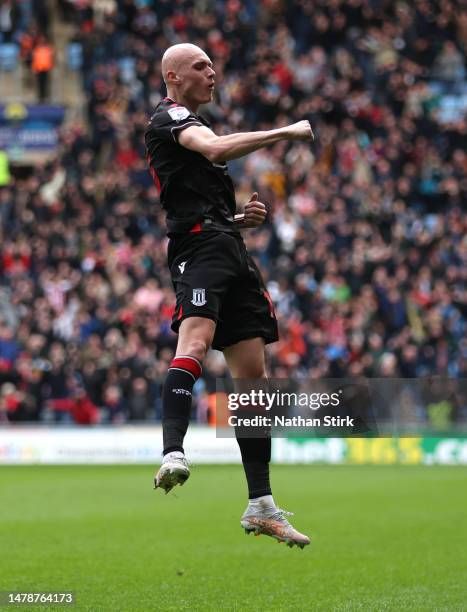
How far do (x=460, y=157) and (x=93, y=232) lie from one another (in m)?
7.37

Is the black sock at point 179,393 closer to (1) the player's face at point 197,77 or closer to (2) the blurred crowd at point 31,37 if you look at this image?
(1) the player's face at point 197,77

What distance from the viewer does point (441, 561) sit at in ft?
30.2

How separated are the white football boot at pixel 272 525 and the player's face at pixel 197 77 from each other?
238 centimetres

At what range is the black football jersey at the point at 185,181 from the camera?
725 centimetres

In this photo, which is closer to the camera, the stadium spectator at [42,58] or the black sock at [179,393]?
the black sock at [179,393]

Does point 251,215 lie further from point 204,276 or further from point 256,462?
point 256,462

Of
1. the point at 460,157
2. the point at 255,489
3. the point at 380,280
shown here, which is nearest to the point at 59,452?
the point at 380,280

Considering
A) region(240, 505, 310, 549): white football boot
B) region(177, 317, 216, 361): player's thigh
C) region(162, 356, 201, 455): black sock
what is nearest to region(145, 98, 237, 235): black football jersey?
region(177, 317, 216, 361): player's thigh

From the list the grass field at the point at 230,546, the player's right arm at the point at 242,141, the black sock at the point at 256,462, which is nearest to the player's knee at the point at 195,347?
the black sock at the point at 256,462

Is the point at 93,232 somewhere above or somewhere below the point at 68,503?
above

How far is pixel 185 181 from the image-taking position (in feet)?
23.8

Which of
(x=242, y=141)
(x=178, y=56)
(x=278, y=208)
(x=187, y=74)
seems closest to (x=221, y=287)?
(x=242, y=141)

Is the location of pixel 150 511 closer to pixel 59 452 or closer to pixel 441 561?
pixel 441 561

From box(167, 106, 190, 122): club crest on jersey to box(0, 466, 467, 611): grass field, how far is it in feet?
8.78
